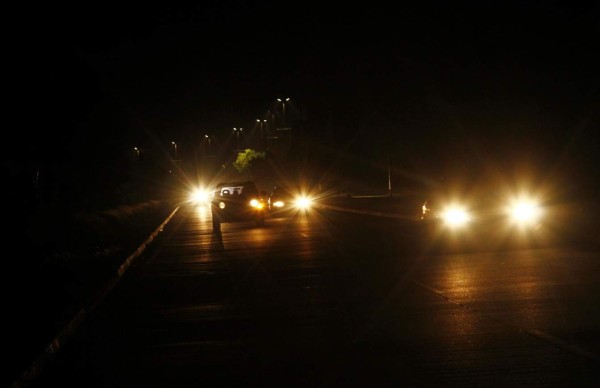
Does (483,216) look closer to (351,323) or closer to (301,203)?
(351,323)

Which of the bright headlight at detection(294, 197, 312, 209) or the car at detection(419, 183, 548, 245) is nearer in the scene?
the car at detection(419, 183, 548, 245)

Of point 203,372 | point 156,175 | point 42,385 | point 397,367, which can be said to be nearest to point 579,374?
point 397,367

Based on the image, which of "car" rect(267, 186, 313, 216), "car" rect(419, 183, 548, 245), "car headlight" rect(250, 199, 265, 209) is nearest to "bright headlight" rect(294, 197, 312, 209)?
"car" rect(267, 186, 313, 216)

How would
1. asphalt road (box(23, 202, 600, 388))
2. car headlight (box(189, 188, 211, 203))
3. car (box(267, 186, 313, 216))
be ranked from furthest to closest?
car headlight (box(189, 188, 211, 203))
car (box(267, 186, 313, 216))
asphalt road (box(23, 202, 600, 388))

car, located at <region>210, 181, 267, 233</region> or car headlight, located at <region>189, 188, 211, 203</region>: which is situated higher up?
car headlight, located at <region>189, 188, 211, 203</region>

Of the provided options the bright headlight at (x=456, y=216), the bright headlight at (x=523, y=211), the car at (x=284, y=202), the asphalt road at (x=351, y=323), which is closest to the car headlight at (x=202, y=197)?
the car at (x=284, y=202)

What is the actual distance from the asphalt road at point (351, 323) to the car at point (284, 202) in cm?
3463

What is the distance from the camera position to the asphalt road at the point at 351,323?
29.4 ft

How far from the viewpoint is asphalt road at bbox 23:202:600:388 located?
8.95m

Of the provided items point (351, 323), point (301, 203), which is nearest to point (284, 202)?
→ point (301, 203)

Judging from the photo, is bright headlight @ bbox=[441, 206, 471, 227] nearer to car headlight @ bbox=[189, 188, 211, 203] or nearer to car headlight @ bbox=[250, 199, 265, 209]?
car headlight @ bbox=[250, 199, 265, 209]

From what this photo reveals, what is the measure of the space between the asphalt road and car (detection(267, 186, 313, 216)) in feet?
114

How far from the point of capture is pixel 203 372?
30.1ft

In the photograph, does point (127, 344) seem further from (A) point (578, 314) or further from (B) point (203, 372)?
(A) point (578, 314)
